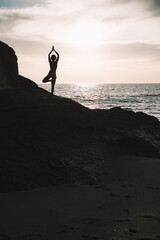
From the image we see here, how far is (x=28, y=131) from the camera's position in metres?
6.43

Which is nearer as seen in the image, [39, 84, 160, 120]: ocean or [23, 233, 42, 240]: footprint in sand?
[23, 233, 42, 240]: footprint in sand

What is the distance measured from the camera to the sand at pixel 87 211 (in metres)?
3.61

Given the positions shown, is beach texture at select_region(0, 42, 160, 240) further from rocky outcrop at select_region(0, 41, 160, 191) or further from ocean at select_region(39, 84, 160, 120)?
ocean at select_region(39, 84, 160, 120)

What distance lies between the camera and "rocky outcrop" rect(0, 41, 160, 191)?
5457 mm

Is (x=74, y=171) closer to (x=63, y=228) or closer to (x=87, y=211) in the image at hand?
(x=87, y=211)

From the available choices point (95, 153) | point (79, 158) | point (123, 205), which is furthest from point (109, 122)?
point (123, 205)

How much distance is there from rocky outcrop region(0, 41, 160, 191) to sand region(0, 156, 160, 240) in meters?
0.37

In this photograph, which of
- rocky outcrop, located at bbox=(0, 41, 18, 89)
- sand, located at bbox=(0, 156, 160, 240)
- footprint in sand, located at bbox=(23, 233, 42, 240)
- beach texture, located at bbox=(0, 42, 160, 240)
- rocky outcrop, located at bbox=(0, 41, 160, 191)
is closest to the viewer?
footprint in sand, located at bbox=(23, 233, 42, 240)

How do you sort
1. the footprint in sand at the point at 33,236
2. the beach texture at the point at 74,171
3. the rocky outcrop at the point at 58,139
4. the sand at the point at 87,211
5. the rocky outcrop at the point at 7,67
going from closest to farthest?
the footprint in sand at the point at 33,236 < the sand at the point at 87,211 < the beach texture at the point at 74,171 < the rocky outcrop at the point at 58,139 < the rocky outcrop at the point at 7,67

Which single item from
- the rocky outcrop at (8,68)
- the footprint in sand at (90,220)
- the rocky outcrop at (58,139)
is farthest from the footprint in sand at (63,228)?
the rocky outcrop at (8,68)

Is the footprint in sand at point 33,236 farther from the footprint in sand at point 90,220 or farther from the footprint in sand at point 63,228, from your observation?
the footprint in sand at point 90,220

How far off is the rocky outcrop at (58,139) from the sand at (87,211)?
37cm

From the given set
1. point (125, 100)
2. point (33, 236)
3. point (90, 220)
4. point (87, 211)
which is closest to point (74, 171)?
point (87, 211)

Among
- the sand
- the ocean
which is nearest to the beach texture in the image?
the sand
